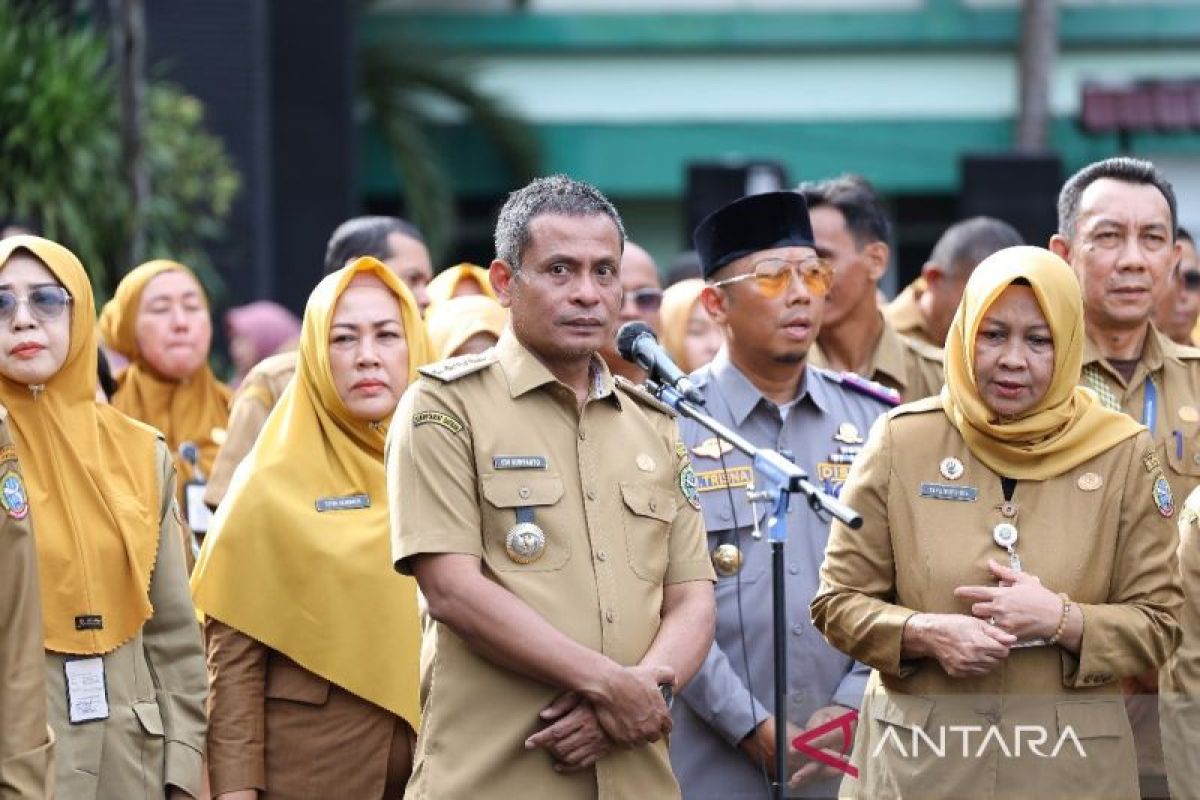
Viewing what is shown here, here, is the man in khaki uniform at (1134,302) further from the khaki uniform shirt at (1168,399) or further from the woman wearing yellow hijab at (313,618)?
the woman wearing yellow hijab at (313,618)

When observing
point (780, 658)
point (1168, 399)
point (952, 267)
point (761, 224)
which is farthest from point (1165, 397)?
point (952, 267)

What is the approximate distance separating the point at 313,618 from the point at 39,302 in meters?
1.11

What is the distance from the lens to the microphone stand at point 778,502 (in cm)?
491

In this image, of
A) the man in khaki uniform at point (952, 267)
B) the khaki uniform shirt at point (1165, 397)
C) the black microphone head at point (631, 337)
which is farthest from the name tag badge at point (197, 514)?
the khaki uniform shirt at point (1165, 397)

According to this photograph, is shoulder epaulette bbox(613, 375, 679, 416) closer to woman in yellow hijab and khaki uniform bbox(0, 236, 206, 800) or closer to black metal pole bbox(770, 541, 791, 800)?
black metal pole bbox(770, 541, 791, 800)

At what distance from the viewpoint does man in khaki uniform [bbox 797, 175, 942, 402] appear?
294 inches

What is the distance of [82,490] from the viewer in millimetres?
5758

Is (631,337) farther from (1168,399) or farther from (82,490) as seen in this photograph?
(1168,399)

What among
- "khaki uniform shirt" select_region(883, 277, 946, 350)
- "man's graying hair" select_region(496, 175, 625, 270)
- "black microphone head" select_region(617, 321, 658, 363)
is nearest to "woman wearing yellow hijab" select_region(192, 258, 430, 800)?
"black microphone head" select_region(617, 321, 658, 363)

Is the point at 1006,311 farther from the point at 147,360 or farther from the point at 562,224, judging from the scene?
the point at 147,360

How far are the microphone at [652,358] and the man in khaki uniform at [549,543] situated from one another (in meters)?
0.10

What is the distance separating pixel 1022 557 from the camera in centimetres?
530

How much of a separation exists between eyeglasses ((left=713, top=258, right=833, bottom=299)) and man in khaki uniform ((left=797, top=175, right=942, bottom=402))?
909 millimetres

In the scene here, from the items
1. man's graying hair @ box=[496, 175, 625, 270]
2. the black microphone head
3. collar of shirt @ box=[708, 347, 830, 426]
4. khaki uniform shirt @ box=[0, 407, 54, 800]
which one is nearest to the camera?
khaki uniform shirt @ box=[0, 407, 54, 800]
